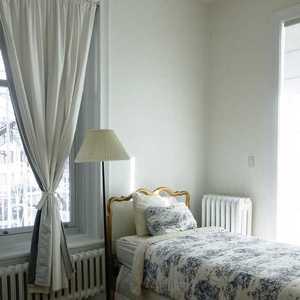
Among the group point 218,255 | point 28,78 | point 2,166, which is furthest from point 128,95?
point 218,255

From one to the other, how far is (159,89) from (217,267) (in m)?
2.03

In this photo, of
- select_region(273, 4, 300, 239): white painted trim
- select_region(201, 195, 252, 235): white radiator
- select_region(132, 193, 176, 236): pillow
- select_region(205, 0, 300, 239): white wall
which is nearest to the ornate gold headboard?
select_region(132, 193, 176, 236): pillow

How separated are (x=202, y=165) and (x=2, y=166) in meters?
2.18

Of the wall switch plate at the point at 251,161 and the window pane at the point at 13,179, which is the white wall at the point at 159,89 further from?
the window pane at the point at 13,179

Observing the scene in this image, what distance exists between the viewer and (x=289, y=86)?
3586 mm

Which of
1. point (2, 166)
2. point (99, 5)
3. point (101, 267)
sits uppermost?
point (99, 5)

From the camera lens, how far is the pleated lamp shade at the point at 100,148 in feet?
9.15

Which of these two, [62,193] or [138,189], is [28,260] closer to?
[62,193]

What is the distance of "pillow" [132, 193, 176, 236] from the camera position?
10.7 ft

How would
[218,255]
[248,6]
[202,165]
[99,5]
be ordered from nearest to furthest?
[218,255] < [99,5] < [248,6] < [202,165]

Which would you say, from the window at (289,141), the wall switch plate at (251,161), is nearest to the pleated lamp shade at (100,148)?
the wall switch plate at (251,161)

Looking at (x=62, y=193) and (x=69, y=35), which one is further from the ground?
(x=69, y=35)

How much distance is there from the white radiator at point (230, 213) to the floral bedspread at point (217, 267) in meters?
0.57

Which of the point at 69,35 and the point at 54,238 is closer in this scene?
the point at 54,238
